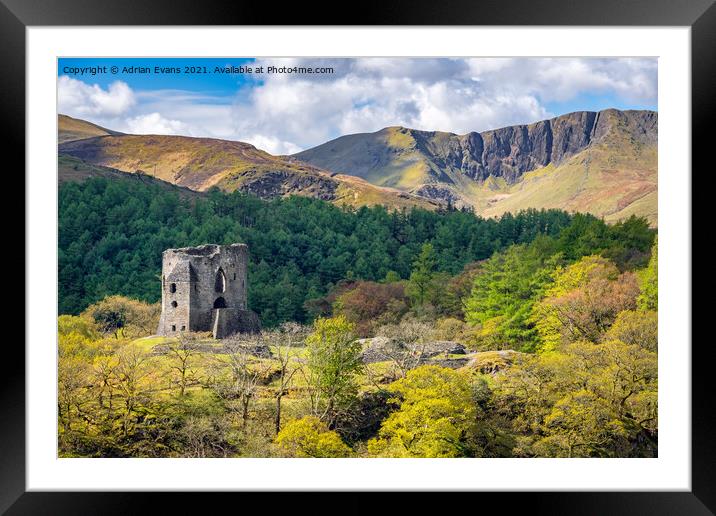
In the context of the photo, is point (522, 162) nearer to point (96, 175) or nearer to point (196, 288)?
point (96, 175)

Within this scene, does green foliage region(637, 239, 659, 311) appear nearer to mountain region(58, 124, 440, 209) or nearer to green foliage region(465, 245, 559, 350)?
green foliage region(465, 245, 559, 350)

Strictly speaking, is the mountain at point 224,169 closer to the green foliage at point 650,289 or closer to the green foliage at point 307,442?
the green foliage at point 650,289

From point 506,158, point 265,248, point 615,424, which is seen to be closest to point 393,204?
point 506,158

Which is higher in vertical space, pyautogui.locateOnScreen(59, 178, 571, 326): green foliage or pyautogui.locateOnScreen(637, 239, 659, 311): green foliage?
pyautogui.locateOnScreen(59, 178, 571, 326): green foliage

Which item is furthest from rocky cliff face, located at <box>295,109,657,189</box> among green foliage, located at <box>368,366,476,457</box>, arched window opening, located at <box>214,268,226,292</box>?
green foliage, located at <box>368,366,476,457</box>

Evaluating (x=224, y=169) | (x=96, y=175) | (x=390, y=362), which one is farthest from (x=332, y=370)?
(x=224, y=169)
